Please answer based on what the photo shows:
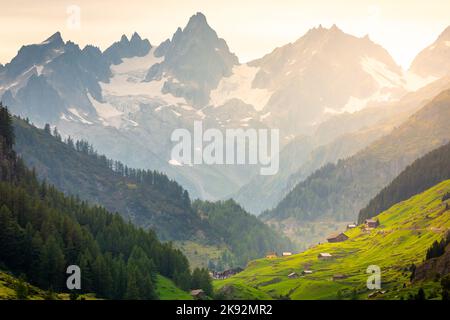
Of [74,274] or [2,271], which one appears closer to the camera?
[2,271]
